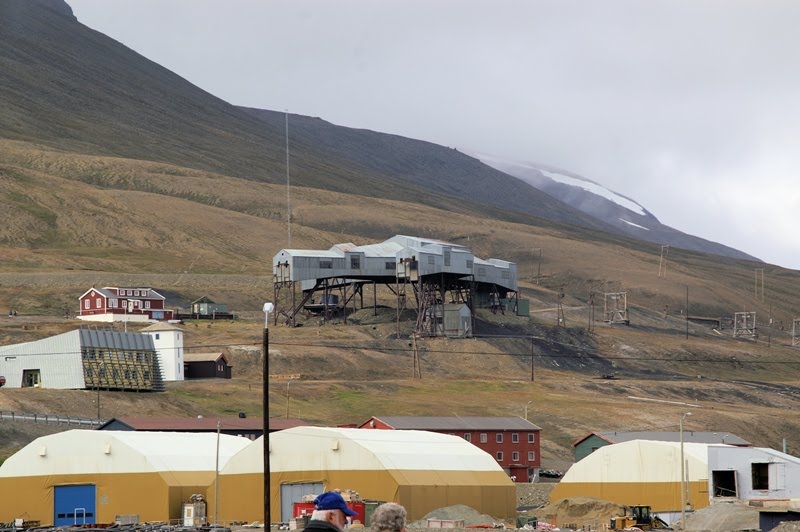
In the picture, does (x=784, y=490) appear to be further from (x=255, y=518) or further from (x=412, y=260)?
(x=412, y=260)

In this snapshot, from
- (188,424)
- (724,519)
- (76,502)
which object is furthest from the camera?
(188,424)

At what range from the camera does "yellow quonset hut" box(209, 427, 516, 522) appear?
5922 centimetres

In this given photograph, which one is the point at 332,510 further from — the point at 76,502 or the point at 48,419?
the point at 48,419

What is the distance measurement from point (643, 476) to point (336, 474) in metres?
16.3

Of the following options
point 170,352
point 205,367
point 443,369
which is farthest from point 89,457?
point 443,369

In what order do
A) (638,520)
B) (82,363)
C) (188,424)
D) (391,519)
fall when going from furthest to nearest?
(82,363) → (188,424) → (638,520) → (391,519)

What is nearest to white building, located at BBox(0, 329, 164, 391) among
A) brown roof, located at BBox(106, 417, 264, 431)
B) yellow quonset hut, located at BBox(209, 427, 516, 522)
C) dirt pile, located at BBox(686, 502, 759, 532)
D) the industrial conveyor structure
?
brown roof, located at BBox(106, 417, 264, 431)

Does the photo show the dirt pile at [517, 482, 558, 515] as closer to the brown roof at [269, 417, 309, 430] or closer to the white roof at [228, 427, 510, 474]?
the brown roof at [269, 417, 309, 430]

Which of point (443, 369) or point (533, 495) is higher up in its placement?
point (443, 369)

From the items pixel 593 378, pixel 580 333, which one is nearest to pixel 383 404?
pixel 593 378

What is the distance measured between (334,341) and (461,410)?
3134 cm

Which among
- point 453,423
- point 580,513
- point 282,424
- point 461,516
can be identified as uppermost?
point 282,424

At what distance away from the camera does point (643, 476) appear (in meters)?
68.4

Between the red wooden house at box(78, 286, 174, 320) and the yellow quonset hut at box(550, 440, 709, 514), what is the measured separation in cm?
8539
